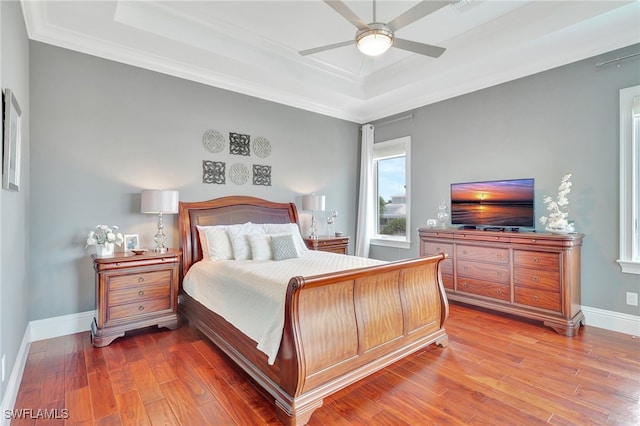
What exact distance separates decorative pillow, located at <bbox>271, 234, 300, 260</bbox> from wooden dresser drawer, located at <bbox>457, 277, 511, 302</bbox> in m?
2.20

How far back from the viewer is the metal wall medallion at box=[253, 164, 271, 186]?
4.51 m

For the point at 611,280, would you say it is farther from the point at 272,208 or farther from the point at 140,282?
the point at 140,282

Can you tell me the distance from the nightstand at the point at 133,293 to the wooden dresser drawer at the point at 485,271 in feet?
11.3

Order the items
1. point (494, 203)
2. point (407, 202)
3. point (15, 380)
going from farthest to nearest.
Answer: point (407, 202) < point (494, 203) < point (15, 380)

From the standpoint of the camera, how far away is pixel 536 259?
3352mm

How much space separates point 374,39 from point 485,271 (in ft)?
9.61

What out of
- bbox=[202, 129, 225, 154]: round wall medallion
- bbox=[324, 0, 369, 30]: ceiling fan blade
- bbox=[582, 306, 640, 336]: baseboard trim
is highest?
bbox=[324, 0, 369, 30]: ceiling fan blade

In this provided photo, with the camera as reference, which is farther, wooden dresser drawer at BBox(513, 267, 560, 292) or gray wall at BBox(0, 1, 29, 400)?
wooden dresser drawer at BBox(513, 267, 560, 292)

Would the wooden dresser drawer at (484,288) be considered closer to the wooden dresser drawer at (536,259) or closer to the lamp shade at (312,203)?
the wooden dresser drawer at (536,259)

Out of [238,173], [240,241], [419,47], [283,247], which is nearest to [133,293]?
[240,241]

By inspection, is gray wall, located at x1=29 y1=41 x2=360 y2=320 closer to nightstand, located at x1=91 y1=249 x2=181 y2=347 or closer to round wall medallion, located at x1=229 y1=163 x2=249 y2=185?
round wall medallion, located at x1=229 y1=163 x2=249 y2=185

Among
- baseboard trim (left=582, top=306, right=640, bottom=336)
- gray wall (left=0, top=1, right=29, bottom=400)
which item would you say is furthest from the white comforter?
baseboard trim (left=582, top=306, right=640, bottom=336)

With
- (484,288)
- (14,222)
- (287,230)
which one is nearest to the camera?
(14,222)

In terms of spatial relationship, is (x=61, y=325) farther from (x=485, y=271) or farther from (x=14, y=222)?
(x=485, y=271)
